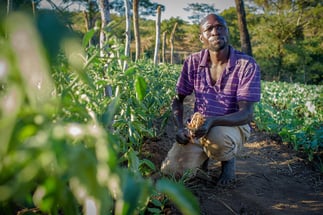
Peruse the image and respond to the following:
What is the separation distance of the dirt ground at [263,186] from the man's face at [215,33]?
89 centimetres

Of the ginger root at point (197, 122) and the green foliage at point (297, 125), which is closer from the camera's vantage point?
the ginger root at point (197, 122)

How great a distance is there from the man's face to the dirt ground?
89cm

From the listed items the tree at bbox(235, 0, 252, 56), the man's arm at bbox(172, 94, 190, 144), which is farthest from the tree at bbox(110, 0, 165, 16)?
the man's arm at bbox(172, 94, 190, 144)

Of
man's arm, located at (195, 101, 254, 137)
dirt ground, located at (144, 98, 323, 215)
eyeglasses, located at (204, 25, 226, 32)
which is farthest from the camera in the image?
eyeglasses, located at (204, 25, 226, 32)

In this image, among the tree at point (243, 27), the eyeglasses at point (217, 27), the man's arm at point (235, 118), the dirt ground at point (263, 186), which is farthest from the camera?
the tree at point (243, 27)

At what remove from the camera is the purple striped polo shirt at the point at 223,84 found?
1.83 m

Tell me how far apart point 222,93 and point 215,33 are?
15.4 inches

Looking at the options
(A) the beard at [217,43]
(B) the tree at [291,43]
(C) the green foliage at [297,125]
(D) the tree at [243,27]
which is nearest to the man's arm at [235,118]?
(A) the beard at [217,43]

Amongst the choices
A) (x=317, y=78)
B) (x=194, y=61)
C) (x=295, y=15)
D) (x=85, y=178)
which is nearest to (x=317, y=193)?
(x=194, y=61)

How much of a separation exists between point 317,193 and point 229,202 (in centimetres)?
68

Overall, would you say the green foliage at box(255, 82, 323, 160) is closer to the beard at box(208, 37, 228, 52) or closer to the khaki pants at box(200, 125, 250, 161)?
the khaki pants at box(200, 125, 250, 161)

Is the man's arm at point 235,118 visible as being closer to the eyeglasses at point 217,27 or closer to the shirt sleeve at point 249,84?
the shirt sleeve at point 249,84

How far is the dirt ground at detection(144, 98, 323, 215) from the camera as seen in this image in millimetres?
1639

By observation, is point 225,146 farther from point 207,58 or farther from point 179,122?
point 207,58
